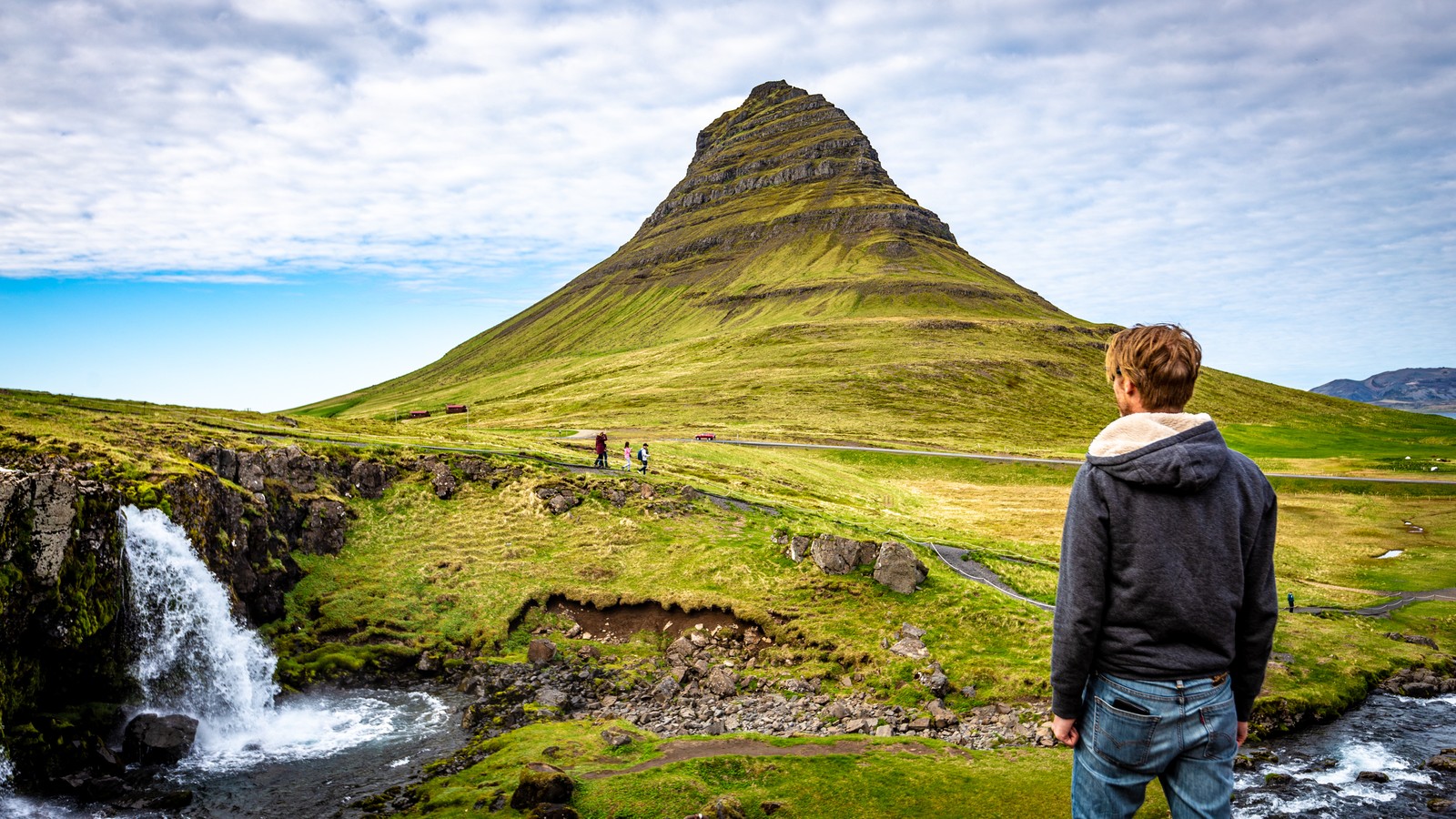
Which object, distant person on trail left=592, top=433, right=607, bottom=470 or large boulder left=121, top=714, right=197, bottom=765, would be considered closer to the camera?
large boulder left=121, top=714, right=197, bottom=765

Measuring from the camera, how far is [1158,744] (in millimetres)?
6238

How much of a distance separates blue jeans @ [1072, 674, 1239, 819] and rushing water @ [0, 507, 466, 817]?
21419 millimetres

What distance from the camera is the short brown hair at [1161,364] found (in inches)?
246

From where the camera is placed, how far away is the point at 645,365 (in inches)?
7648

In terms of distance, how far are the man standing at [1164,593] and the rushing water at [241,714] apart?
71.5 feet

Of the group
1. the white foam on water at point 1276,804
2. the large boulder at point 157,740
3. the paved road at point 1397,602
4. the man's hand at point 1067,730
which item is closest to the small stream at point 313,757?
the large boulder at point 157,740

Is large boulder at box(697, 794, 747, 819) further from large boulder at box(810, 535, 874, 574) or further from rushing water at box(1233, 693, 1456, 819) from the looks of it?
large boulder at box(810, 535, 874, 574)

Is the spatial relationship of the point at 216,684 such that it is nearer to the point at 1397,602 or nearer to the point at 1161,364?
the point at 1161,364

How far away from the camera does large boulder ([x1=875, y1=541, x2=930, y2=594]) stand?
109 feet

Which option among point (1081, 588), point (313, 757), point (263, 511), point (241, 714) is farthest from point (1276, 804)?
point (263, 511)

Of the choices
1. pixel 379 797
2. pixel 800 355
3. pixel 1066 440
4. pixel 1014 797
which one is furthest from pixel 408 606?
pixel 800 355

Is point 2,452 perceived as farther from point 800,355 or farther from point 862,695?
point 800,355

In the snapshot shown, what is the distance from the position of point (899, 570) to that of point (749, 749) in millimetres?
13975

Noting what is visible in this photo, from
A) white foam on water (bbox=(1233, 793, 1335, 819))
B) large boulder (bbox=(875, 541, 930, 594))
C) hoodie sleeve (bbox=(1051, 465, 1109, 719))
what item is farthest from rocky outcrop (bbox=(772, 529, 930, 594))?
hoodie sleeve (bbox=(1051, 465, 1109, 719))
